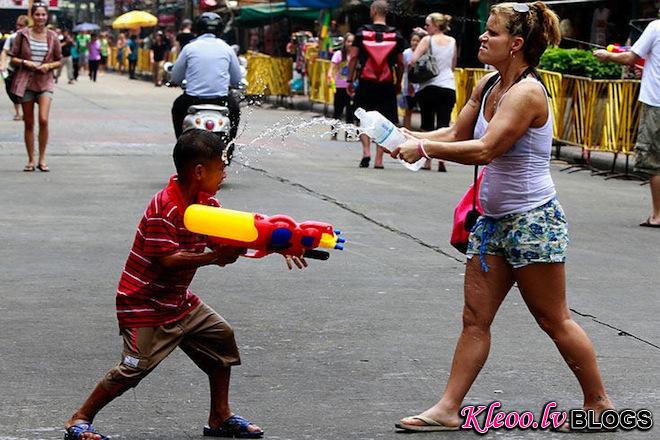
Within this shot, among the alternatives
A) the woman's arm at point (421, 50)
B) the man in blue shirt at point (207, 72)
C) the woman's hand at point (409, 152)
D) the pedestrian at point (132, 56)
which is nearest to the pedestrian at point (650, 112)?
the man in blue shirt at point (207, 72)

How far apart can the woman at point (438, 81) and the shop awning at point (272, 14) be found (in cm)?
1785

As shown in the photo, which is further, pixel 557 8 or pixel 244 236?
pixel 557 8

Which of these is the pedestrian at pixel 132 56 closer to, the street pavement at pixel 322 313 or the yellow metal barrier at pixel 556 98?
the yellow metal barrier at pixel 556 98

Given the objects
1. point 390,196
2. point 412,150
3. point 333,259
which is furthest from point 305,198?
point 412,150

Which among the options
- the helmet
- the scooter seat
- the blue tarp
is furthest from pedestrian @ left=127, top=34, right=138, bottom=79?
the scooter seat

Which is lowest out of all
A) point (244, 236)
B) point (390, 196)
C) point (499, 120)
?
point (390, 196)

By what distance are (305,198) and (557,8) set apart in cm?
1074

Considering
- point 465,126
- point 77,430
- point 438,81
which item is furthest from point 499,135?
point 438,81

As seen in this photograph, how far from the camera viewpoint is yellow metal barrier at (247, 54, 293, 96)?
110 feet

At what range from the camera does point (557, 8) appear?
877 inches

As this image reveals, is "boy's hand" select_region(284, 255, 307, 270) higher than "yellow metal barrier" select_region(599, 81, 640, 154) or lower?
higher

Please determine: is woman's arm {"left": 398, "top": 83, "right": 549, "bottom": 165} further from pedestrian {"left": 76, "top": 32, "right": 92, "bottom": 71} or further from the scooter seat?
pedestrian {"left": 76, "top": 32, "right": 92, "bottom": 71}

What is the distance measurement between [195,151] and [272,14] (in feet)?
104

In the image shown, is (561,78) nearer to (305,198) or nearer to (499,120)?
(305,198)
